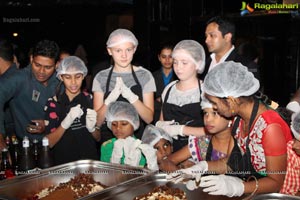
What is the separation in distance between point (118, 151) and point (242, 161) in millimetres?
857

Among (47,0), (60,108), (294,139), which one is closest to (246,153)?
(294,139)

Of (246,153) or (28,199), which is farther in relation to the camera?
(28,199)

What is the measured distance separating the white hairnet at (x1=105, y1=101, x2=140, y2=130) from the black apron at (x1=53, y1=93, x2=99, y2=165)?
0.30 meters

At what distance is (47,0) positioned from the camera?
5.99 m

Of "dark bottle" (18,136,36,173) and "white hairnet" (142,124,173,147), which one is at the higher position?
"white hairnet" (142,124,173,147)

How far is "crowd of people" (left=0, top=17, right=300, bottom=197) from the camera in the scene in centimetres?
194

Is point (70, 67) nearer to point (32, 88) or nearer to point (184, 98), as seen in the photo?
point (32, 88)

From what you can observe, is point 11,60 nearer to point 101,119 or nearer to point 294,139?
point 101,119

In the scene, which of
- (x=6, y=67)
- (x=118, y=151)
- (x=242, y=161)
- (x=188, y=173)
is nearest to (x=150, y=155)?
(x=118, y=151)

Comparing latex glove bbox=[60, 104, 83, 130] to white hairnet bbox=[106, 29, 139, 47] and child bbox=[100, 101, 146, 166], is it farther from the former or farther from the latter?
white hairnet bbox=[106, 29, 139, 47]

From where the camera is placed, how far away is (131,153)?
251 cm

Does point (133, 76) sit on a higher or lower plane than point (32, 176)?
higher

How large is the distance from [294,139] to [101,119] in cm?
141

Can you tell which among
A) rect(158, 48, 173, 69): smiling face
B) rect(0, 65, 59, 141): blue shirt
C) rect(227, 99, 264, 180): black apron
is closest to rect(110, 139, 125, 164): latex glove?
rect(227, 99, 264, 180): black apron
